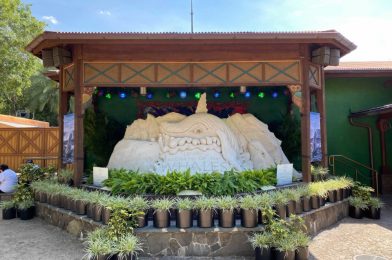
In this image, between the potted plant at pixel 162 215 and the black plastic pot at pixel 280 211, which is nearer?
the potted plant at pixel 162 215

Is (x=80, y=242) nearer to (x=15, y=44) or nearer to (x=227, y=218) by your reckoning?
(x=227, y=218)

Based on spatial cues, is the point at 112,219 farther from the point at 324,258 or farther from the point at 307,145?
the point at 307,145

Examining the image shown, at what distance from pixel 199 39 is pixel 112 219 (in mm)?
3535

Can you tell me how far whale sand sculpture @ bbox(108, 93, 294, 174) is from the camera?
22.7ft

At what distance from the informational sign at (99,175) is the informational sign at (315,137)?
4.33 m

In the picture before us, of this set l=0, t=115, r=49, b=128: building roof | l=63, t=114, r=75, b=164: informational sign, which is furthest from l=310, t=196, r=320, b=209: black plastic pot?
l=0, t=115, r=49, b=128: building roof

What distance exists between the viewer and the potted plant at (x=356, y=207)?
21.3 ft

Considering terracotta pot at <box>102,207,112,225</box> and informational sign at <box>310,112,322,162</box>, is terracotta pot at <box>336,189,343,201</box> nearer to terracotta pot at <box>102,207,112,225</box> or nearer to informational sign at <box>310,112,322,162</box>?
informational sign at <box>310,112,322,162</box>

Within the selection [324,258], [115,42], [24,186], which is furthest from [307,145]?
[24,186]

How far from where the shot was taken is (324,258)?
4293mm

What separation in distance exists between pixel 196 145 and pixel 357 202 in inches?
143

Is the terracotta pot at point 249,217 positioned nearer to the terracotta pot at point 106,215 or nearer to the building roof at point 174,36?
the terracotta pot at point 106,215

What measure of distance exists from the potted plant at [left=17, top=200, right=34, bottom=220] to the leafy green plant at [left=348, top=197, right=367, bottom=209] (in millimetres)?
6784

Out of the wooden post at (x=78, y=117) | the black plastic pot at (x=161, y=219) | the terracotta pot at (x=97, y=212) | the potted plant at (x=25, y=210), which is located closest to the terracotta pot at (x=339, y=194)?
the black plastic pot at (x=161, y=219)
